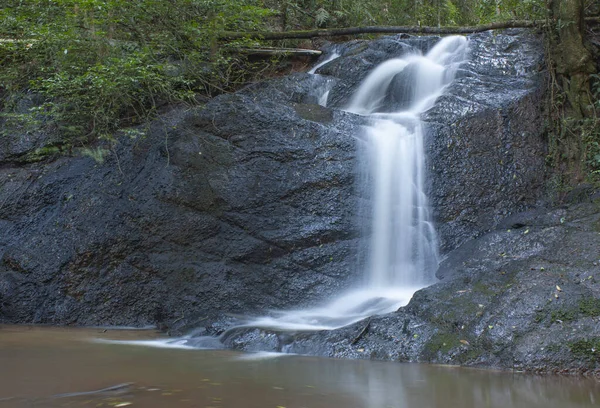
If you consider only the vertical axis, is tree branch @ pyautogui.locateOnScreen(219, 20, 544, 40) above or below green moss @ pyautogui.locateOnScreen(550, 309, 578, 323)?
above

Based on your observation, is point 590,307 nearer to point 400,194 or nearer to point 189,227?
point 400,194

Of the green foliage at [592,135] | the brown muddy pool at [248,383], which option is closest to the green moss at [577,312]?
the brown muddy pool at [248,383]

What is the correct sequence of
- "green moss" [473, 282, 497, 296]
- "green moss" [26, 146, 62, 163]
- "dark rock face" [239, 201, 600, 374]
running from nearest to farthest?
"dark rock face" [239, 201, 600, 374] < "green moss" [473, 282, 497, 296] < "green moss" [26, 146, 62, 163]

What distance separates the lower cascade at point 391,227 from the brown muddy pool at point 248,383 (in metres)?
1.48

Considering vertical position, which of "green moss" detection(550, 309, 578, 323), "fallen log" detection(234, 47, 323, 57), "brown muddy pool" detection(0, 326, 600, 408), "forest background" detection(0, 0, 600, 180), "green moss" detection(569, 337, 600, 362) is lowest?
"brown muddy pool" detection(0, 326, 600, 408)

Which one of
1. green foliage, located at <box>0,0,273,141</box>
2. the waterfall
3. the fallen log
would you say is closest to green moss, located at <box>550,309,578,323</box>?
the waterfall

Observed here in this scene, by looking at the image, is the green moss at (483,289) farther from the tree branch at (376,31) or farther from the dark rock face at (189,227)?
the tree branch at (376,31)

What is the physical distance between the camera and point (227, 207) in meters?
7.56

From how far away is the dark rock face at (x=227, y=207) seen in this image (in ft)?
23.7

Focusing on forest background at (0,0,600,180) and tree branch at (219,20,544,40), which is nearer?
forest background at (0,0,600,180)

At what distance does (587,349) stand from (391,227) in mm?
3306

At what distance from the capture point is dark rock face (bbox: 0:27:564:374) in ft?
23.7

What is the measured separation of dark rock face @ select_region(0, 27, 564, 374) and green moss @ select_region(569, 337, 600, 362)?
2097mm

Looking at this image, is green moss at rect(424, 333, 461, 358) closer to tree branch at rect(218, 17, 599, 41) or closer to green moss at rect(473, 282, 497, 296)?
green moss at rect(473, 282, 497, 296)
